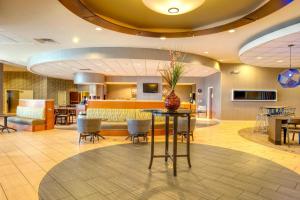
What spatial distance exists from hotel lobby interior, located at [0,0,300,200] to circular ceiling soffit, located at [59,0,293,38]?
0.03 m

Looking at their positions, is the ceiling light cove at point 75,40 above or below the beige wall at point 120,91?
above

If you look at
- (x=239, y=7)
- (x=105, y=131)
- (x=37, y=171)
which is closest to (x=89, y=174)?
(x=37, y=171)

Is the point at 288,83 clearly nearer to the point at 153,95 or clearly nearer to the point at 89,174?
the point at 89,174

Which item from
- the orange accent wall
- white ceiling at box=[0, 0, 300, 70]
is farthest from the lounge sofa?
white ceiling at box=[0, 0, 300, 70]

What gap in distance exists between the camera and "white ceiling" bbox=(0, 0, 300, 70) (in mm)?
4379

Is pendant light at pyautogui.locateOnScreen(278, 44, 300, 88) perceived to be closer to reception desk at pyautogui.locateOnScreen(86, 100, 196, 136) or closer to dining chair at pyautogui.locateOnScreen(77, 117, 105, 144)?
reception desk at pyautogui.locateOnScreen(86, 100, 196, 136)

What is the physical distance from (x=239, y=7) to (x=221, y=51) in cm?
379

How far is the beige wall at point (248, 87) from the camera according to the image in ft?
36.5

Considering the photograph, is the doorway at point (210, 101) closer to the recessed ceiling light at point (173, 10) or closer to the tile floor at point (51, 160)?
the tile floor at point (51, 160)

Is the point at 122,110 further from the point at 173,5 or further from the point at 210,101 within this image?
the point at 210,101

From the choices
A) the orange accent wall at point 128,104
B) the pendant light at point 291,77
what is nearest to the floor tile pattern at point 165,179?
the orange accent wall at point 128,104

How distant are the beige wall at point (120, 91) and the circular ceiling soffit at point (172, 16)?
400 inches

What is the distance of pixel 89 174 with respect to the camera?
325 centimetres

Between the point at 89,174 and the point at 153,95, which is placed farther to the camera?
the point at 153,95
